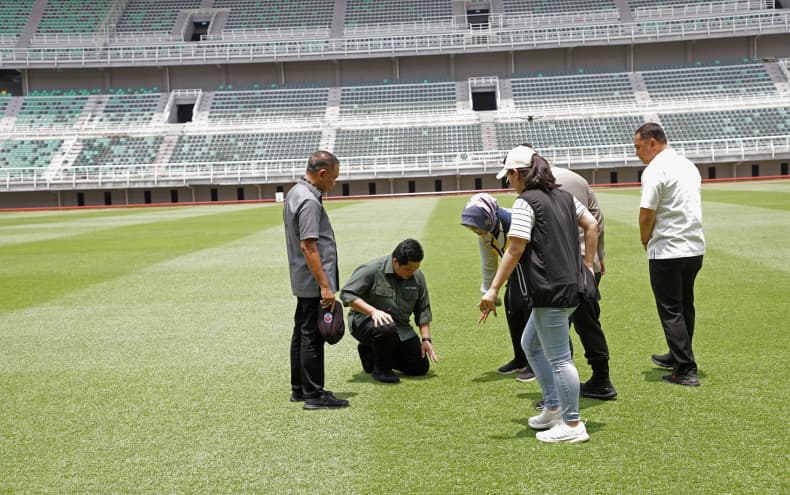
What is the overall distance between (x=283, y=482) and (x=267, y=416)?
4.54 feet

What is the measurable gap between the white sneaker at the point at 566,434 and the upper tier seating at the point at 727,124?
51680mm

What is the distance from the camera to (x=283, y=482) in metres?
4.63

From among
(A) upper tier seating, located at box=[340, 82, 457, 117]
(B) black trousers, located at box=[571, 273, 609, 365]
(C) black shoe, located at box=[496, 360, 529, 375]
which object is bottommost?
(C) black shoe, located at box=[496, 360, 529, 375]

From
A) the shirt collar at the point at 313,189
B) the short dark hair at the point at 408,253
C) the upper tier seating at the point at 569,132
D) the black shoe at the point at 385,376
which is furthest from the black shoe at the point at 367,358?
the upper tier seating at the point at 569,132

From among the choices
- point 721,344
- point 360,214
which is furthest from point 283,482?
point 360,214

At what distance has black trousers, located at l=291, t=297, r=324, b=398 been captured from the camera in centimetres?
605

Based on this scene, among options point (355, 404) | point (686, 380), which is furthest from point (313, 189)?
point (686, 380)

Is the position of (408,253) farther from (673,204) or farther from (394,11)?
(394,11)

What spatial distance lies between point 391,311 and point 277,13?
6651 cm

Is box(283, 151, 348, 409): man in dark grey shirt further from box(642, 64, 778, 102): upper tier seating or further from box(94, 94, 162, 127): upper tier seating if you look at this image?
box(94, 94, 162, 127): upper tier seating

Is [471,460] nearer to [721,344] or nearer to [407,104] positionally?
[721,344]

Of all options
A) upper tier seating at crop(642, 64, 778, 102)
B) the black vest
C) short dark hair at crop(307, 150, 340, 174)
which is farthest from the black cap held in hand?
upper tier seating at crop(642, 64, 778, 102)

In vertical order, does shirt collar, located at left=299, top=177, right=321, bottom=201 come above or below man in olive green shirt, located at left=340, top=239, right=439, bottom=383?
above

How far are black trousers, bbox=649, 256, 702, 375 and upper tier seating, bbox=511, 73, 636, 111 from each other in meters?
54.3
